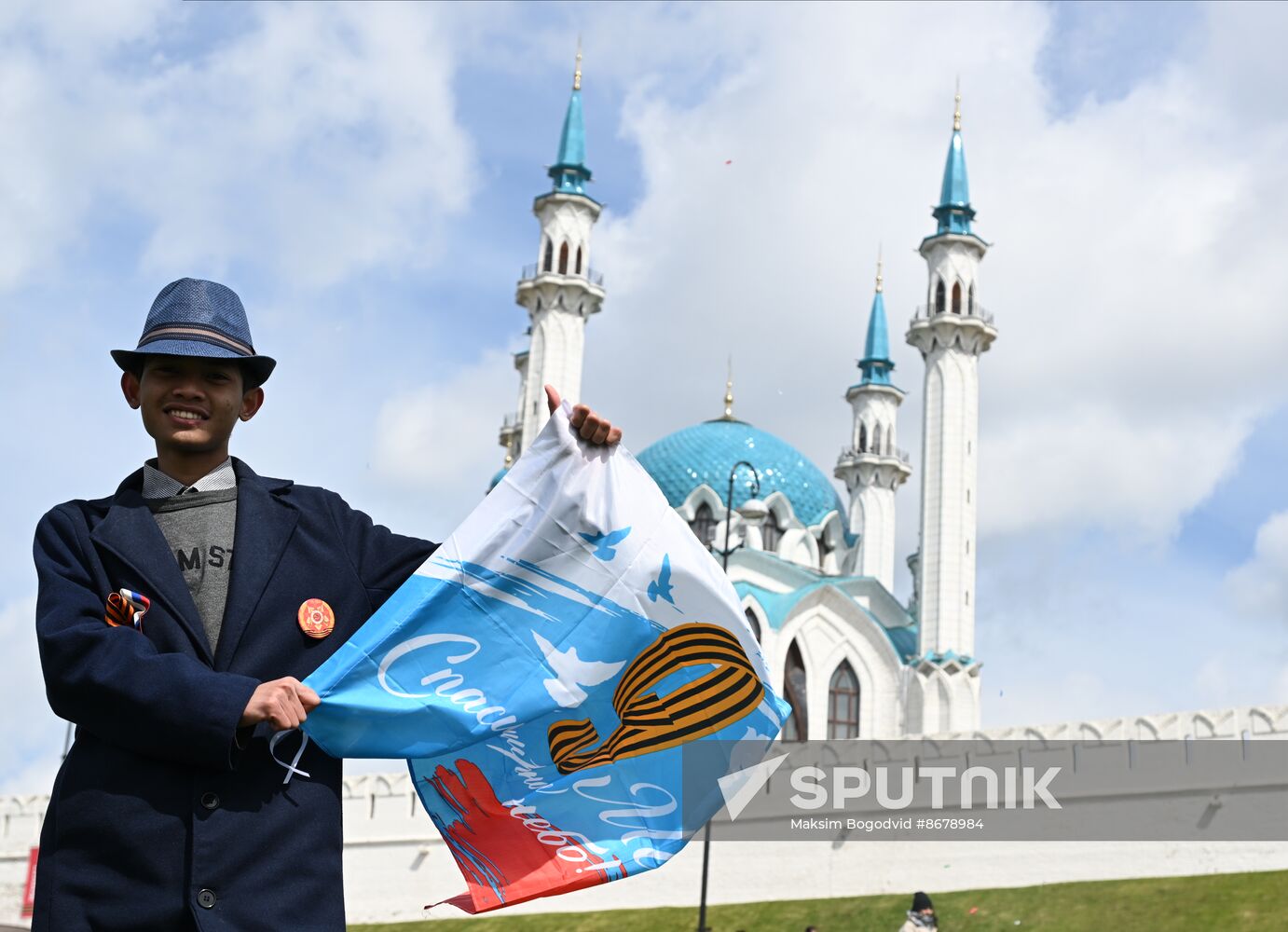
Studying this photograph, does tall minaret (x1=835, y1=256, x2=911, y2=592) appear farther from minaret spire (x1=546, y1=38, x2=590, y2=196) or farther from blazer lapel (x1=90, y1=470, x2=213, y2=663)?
blazer lapel (x1=90, y1=470, x2=213, y2=663)

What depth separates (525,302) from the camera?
4159cm

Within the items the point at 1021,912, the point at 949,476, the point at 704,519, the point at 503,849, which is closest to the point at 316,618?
the point at 503,849

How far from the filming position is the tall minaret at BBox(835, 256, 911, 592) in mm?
49844

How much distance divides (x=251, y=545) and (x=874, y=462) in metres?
47.8

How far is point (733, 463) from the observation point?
44562mm

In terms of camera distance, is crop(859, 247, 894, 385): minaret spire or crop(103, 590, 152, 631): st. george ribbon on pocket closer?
crop(103, 590, 152, 631): st. george ribbon on pocket

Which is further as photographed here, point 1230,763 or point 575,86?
point 575,86

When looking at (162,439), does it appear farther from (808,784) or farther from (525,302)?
(525,302)

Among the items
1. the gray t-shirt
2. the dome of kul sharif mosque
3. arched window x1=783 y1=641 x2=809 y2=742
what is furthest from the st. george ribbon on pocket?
the dome of kul sharif mosque

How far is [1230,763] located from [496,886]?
21.5m

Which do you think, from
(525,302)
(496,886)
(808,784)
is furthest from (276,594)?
(525,302)

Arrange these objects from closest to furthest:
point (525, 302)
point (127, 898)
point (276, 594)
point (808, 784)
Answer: point (127, 898) → point (276, 594) → point (808, 784) → point (525, 302)

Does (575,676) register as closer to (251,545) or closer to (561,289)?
(251,545)

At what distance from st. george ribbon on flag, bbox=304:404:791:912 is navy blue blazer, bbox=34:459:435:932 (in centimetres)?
35
